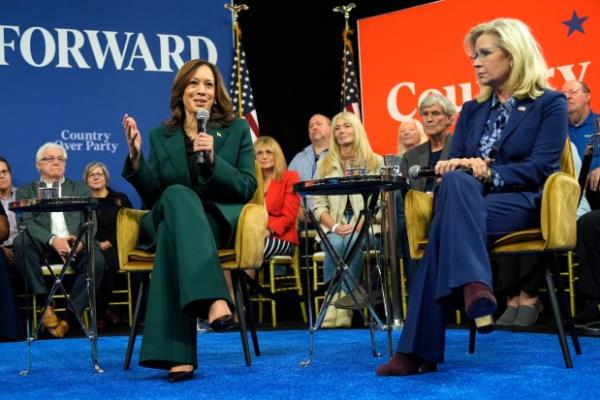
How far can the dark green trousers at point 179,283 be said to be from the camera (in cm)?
266

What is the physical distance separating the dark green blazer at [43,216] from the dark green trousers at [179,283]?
2.96m

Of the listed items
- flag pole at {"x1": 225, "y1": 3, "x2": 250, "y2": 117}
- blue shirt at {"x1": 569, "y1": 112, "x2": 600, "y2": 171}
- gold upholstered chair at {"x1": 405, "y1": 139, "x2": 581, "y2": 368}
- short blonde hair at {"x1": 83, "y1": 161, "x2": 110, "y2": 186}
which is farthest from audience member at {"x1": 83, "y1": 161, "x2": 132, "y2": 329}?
gold upholstered chair at {"x1": 405, "y1": 139, "x2": 581, "y2": 368}

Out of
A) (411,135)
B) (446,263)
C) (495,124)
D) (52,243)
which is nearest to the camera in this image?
(446,263)

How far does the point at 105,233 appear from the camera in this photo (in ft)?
19.4

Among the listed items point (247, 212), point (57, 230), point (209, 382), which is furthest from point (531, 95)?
point (57, 230)

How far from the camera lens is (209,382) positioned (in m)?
2.59

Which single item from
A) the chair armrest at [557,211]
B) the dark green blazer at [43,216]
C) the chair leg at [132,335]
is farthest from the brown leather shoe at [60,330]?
the chair armrest at [557,211]

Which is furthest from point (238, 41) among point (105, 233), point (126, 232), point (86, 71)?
point (126, 232)

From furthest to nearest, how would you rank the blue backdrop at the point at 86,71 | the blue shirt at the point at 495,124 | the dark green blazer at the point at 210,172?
the blue backdrop at the point at 86,71 → the dark green blazer at the point at 210,172 → the blue shirt at the point at 495,124

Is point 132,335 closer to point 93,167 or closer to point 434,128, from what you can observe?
point 434,128

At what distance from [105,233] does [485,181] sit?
3.75 meters

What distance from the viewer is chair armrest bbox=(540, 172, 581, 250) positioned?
2717 millimetres

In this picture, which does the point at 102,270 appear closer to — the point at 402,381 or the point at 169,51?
the point at 169,51

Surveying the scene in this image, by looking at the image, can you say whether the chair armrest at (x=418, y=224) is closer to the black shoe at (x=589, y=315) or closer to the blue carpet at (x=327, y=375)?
the blue carpet at (x=327, y=375)
